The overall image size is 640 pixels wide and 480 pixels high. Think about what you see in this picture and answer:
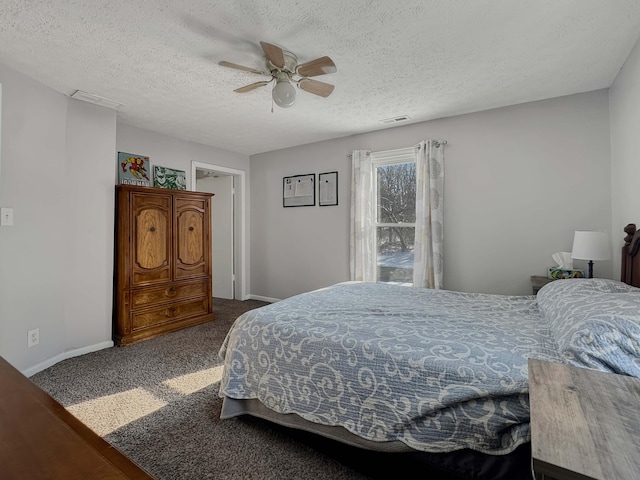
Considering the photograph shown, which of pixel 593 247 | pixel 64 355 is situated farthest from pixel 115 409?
pixel 593 247

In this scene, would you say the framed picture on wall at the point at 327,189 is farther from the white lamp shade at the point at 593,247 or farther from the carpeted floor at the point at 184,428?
the white lamp shade at the point at 593,247

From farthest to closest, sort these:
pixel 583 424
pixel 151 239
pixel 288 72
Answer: pixel 151 239, pixel 288 72, pixel 583 424

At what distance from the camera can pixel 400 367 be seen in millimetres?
1372

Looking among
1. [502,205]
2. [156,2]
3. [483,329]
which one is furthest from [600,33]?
[156,2]

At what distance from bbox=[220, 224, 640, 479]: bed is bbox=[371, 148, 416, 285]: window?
5.85ft

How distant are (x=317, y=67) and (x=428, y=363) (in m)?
1.90

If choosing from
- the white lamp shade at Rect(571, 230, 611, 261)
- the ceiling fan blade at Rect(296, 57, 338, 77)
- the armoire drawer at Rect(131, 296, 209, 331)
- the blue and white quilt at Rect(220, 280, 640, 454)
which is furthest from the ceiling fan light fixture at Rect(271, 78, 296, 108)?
the armoire drawer at Rect(131, 296, 209, 331)

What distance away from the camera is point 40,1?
171cm

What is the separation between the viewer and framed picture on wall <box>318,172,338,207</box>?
431 cm

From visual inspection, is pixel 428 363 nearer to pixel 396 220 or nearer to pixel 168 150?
pixel 396 220

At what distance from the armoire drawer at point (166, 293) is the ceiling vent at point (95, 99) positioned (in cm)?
189

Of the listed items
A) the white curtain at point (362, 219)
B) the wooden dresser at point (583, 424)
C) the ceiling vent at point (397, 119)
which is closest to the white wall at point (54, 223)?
the white curtain at point (362, 219)

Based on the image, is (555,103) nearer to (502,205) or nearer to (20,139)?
(502,205)

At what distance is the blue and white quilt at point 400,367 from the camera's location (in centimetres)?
120
